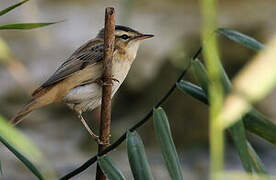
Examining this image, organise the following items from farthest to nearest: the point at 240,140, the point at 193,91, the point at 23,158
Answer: the point at 193,91
the point at 23,158
the point at 240,140

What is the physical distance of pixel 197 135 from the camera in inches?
183

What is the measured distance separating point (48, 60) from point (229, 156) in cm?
173

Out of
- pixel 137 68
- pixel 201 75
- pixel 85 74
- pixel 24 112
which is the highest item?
pixel 201 75

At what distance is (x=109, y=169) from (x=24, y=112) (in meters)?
0.80

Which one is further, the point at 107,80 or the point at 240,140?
the point at 107,80

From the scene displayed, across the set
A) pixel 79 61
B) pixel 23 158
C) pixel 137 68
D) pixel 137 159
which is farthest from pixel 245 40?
pixel 137 68

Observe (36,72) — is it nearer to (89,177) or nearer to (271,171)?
(89,177)

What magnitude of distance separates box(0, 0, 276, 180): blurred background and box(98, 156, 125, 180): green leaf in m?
2.97

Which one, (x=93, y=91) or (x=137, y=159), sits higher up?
(x=137, y=159)

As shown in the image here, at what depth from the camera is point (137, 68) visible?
4785mm

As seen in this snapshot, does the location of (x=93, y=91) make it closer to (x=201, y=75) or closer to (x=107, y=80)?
(x=107, y=80)

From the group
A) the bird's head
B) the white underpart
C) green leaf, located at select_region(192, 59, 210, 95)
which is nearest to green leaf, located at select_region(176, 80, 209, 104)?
green leaf, located at select_region(192, 59, 210, 95)

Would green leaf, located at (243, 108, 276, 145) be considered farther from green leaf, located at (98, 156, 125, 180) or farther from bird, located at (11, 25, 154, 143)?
bird, located at (11, 25, 154, 143)

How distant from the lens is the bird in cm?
225
